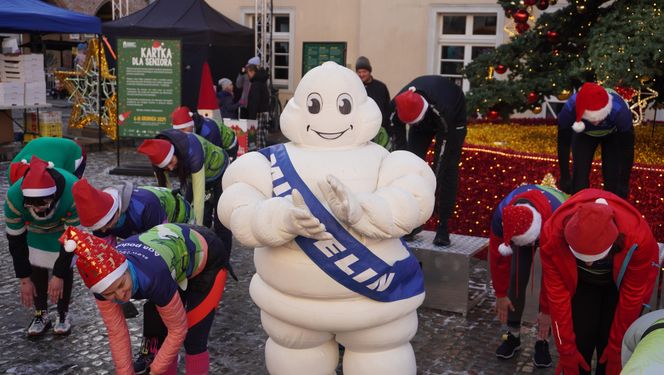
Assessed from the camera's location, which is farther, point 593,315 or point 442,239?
point 442,239

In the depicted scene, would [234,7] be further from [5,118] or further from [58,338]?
[58,338]

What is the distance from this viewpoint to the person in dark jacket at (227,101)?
528 inches

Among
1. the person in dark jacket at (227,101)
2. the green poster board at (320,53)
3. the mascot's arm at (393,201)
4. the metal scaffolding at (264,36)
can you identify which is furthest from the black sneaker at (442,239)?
the green poster board at (320,53)

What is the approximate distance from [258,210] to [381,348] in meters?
0.94

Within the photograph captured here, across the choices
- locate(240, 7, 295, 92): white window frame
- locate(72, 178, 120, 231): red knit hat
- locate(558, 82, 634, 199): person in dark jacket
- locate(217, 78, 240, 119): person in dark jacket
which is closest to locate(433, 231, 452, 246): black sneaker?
locate(558, 82, 634, 199): person in dark jacket

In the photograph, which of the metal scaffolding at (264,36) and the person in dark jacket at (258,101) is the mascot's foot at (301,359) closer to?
the person in dark jacket at (258,101)

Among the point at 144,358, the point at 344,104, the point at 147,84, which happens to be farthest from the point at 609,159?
the point at 147,84

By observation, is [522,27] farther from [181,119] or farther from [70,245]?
[70,245]

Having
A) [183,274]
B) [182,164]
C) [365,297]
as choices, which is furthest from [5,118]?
[365,297]

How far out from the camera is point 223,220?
11.4ft

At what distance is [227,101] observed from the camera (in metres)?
13.5

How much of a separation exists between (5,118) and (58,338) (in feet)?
28.1

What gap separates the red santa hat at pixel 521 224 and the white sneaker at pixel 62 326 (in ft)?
9.77

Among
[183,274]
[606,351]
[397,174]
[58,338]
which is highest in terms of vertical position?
[397,174]
